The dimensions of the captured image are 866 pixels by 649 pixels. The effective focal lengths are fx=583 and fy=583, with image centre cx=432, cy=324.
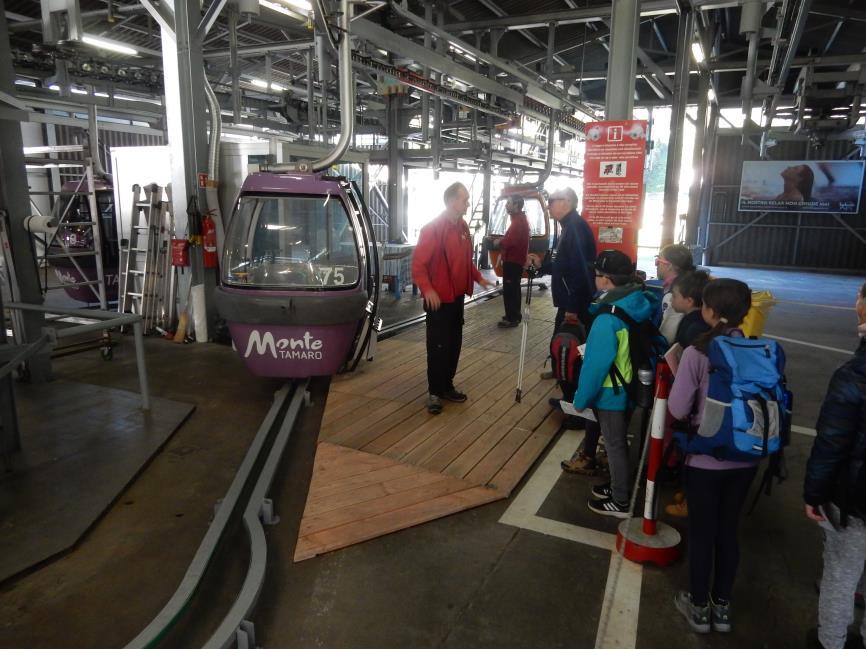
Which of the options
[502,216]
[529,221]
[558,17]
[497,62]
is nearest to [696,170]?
[529,221]

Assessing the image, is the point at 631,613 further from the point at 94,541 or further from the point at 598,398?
the point at 94,541

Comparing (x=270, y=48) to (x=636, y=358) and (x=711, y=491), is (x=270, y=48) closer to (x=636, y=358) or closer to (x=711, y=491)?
(x=636, y=358)

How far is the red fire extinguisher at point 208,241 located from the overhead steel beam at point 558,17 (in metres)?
6.20

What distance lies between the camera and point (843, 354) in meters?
7.95

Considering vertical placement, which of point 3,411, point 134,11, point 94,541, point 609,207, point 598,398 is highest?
point 134,11

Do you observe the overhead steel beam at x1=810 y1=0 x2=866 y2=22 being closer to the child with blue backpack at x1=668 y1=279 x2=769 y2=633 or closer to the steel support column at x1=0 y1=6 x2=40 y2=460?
the child with blue backpack at x1=668 y1=279 x2=769 y2=633

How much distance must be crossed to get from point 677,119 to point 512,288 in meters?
3.86

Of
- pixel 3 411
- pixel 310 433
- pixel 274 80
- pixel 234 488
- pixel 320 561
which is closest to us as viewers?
pixel 320 561

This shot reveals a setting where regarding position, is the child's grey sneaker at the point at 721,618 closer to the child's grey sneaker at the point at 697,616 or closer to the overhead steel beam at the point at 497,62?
the child's grey sneaker at the point at 697,616

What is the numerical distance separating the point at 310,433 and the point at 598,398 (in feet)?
8.52

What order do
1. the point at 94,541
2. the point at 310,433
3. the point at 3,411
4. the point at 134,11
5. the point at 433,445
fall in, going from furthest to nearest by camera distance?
Result: the point at 134,11, the point at 310,433, the point at 433,445, the point at 3,411, the point at 94,541

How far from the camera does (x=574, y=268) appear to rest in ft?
16.7

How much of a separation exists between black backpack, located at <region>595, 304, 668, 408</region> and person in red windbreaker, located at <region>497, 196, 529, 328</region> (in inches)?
220

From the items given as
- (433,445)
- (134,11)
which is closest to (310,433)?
(433,445)
